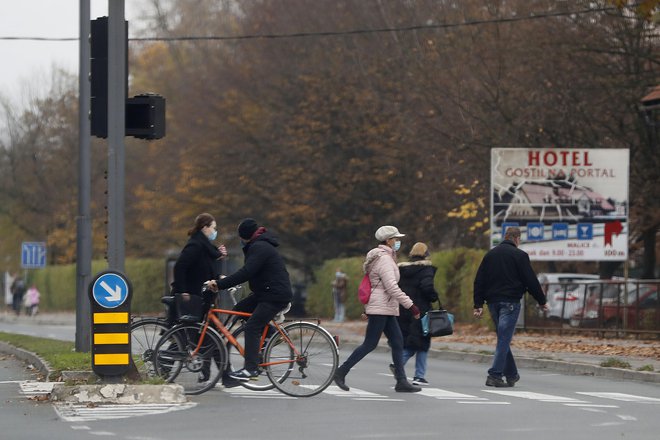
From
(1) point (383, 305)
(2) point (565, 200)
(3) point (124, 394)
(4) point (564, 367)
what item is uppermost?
(2) point (565, 200)

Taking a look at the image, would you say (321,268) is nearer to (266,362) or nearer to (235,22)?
(235,22)

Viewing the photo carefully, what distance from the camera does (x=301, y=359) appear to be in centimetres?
1478

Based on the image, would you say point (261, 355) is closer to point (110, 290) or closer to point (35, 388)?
point (110, 290)

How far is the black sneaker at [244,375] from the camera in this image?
14.8m

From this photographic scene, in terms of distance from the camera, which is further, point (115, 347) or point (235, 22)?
point (235, 22)

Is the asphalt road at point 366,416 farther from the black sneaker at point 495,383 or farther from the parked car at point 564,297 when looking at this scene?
the parked car at point 564,297

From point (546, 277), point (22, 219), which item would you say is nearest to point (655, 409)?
point (546, 277)

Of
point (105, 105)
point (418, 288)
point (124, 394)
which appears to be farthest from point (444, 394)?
point (105, 105)

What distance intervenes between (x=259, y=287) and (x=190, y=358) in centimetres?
98

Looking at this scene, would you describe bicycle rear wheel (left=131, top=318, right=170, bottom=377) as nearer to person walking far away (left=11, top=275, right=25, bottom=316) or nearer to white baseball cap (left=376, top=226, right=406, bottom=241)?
white baseball cap (left=376, top=226, right=406, bottom=241)

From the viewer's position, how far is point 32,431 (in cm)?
1153

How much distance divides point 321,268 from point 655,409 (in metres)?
36.4

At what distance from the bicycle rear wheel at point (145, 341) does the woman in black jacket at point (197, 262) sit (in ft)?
1.49

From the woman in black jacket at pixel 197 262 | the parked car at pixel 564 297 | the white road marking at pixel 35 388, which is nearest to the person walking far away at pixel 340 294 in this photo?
the parked car at pixel 564 297
